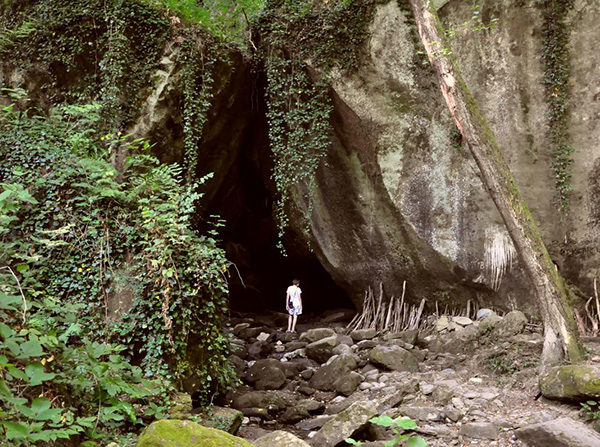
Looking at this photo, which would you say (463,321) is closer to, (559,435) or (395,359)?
(395,359)

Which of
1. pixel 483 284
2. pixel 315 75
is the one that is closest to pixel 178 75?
pixel 315 75

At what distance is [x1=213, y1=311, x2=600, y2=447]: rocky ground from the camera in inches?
197

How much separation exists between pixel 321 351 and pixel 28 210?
16.2 ft

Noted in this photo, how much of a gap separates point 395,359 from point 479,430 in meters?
2.54

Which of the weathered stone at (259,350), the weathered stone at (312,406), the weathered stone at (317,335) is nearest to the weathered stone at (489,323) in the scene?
the weathered stone at (317,335)

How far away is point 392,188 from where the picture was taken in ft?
31.1

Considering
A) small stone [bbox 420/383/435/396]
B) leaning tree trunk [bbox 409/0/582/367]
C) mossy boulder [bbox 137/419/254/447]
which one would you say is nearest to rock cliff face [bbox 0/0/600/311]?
leaning tree trunk [bbox 409/0/582/367]

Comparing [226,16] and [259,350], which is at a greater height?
[226,16]

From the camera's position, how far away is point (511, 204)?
6531 mm

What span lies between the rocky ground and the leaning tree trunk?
0.60 metres

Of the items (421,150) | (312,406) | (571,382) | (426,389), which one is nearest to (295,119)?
(421,150)

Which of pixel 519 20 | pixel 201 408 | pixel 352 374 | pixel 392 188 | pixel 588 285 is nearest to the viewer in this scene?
pixel 201 408

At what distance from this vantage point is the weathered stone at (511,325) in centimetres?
753

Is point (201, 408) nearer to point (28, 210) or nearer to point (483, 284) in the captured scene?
point (28, 210)
